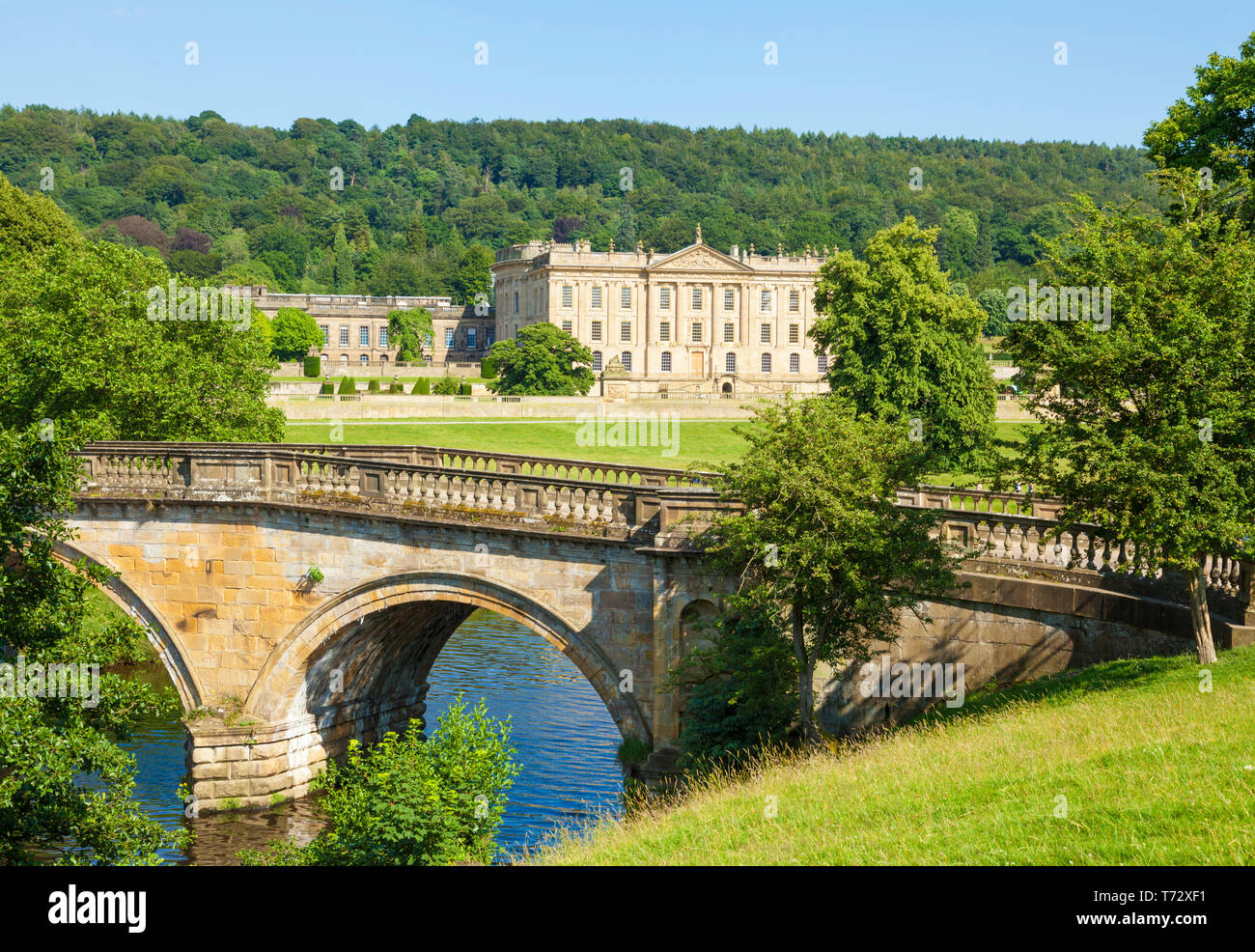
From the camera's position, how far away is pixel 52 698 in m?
15.4

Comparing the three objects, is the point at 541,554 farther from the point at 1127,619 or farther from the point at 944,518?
the point at 1127,619

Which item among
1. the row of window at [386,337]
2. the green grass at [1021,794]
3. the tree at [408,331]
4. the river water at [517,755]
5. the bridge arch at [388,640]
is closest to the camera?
the green grass at [1021,794]

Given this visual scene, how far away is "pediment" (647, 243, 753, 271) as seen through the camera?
130 m

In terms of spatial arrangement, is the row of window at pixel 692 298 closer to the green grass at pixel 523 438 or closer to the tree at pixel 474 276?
the tree at pixel 474 276

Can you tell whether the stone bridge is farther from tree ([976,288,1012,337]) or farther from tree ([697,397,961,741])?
tree ([976,288,1012,337])

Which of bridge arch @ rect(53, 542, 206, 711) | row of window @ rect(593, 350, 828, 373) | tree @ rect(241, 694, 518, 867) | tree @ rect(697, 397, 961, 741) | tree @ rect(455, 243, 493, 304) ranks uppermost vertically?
tree @ rect(455, 243, 493, 304)

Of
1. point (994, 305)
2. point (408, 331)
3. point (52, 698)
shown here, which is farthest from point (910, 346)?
point (408, 331)

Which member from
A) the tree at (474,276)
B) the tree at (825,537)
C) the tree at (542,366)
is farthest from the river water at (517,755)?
the tree at (474,276)

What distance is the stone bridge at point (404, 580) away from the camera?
18.3m

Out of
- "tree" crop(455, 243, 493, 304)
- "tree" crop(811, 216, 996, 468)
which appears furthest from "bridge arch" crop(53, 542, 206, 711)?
"tree" crop(455, 243, 493, 304)

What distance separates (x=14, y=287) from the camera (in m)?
35.6
